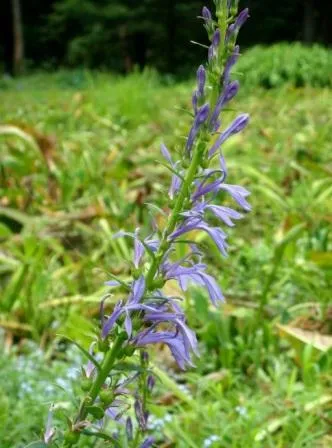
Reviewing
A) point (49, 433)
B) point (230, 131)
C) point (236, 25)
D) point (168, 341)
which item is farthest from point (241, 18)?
point (49, 433)

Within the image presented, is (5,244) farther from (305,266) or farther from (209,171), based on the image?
(209,171)

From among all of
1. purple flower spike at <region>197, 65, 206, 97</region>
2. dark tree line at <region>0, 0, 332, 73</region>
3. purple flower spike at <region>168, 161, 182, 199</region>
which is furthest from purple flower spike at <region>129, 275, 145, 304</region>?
dark tree line at <region>0, 0, 332, 73</region>

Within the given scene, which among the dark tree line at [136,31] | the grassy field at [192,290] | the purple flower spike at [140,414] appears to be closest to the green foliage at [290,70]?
the grassy field at [192,290]

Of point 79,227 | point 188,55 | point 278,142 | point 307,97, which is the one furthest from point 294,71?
point 188,55

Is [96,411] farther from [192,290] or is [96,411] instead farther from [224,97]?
[192,290]

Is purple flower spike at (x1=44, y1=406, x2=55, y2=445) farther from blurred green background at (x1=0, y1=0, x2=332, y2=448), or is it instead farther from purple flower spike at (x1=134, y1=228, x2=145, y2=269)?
purple flower spike at (x1=134, y1=228, x2=145, y2=269)
